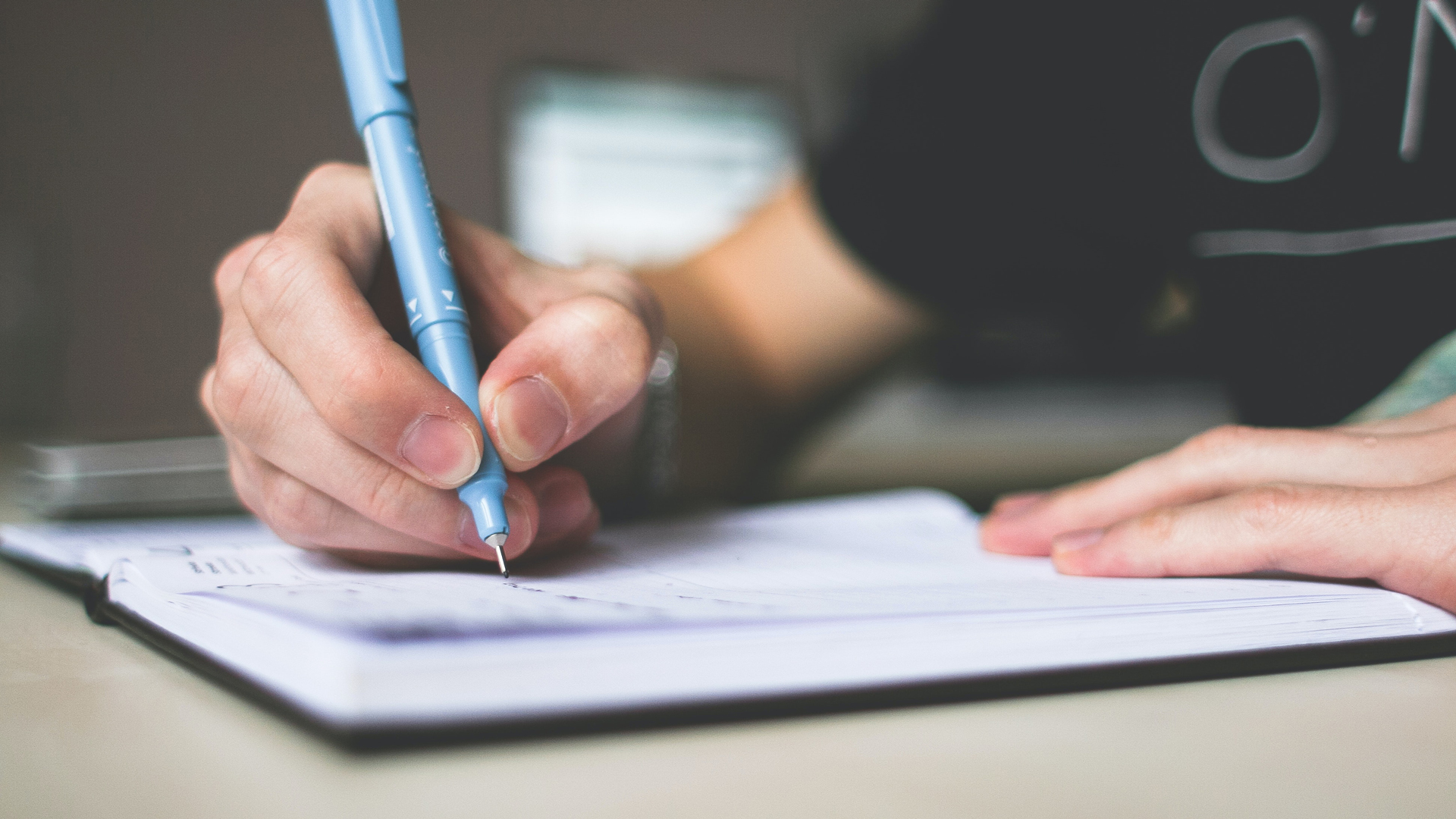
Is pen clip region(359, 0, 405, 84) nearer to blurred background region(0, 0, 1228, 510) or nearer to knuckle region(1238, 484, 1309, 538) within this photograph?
knuckle region(1238, 484, 1309, 538)

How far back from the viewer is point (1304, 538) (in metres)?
0.28

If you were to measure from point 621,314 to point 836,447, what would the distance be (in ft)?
3.34

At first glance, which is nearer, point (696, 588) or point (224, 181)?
point (696, 588)

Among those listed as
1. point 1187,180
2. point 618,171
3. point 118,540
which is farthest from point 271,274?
point 618,171

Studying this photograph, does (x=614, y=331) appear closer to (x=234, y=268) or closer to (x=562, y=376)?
(x=562, y=376)

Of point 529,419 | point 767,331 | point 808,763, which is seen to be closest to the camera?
point 808,763

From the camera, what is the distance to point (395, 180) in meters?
0.32

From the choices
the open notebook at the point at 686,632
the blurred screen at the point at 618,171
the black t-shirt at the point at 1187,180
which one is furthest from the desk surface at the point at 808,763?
the blurred screen at the point at 618,171

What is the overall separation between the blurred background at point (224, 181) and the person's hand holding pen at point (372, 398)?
107 centimetres

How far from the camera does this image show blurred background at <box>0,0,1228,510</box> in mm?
1551

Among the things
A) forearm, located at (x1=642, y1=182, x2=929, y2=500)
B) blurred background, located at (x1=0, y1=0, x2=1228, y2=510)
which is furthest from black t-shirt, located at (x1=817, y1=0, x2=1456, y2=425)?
blurred background, located at (x1=0, y1=0, x2=1228, y2=510)

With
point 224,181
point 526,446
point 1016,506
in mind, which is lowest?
point 1016,506

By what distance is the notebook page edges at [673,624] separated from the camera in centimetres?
17

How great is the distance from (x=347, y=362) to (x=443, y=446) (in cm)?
4
